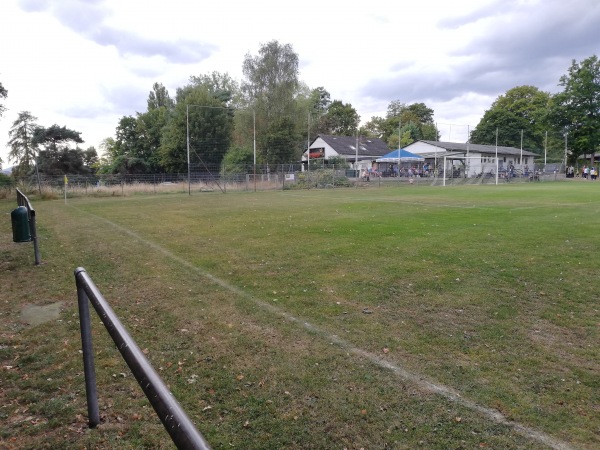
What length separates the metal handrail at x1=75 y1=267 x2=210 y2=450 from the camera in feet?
4.48

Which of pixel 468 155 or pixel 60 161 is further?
pixel 468 155

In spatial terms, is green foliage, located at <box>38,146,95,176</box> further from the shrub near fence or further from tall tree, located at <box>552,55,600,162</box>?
tall tree, located at <box>552,55,600,162</box>

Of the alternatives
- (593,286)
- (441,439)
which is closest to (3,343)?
(441,439)

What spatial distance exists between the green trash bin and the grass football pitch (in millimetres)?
602

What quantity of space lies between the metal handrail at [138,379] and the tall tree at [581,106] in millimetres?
72757

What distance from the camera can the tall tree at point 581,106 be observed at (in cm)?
6038

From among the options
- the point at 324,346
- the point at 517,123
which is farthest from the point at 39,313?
the point at 517,123

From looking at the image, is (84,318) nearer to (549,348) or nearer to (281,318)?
(281,318)

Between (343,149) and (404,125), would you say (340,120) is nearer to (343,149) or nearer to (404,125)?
(404,125)

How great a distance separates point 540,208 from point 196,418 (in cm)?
1834

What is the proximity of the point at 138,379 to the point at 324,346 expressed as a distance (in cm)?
284

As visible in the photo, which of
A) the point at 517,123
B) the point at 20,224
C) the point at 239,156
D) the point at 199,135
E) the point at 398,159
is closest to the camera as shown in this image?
the point at 20,224

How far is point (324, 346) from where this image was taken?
4.33m

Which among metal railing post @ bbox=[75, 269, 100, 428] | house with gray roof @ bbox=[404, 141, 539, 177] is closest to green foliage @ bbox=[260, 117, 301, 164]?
house with gray roof @ bbox=[404, 141, 539, 177]
